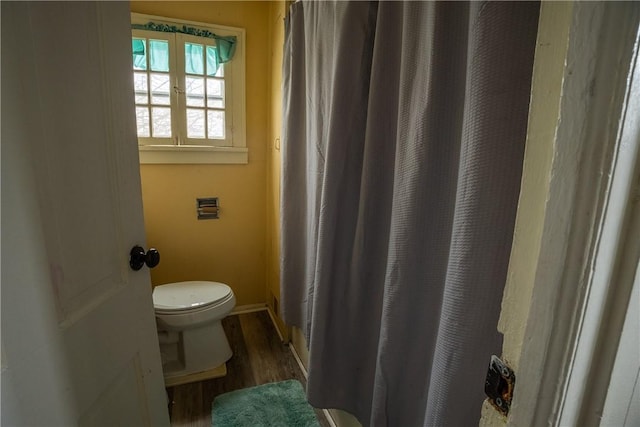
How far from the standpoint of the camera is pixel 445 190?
66 cm

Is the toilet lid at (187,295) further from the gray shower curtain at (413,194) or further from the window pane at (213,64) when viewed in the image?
the window pane at (213,64)

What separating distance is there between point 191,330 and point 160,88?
59.5 inches

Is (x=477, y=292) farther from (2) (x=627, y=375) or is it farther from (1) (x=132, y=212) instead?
(1) (x=132, y=212)

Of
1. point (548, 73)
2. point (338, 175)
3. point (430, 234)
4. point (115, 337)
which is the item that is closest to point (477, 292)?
point (430, 234)

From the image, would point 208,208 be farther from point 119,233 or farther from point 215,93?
point 119,233

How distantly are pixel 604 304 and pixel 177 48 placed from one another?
2290mm

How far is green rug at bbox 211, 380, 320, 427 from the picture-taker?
4.62 ft

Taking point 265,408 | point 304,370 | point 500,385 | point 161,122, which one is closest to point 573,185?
point 500,385

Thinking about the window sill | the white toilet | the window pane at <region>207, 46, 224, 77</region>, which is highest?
the window pane at <region>207, 46, 224, 77</region>

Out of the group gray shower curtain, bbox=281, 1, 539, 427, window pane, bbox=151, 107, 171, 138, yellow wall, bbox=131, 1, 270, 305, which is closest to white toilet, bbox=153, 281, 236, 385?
yellow wall, bbox=131, 1, 270, 305

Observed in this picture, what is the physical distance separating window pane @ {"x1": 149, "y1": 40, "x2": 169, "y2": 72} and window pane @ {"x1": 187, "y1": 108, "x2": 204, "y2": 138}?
11.6 inches

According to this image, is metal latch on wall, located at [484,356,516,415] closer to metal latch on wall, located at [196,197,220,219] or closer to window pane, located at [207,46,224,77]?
metal latch on wall, located at [196,197,220,219]

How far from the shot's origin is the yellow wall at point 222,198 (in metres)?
1.95

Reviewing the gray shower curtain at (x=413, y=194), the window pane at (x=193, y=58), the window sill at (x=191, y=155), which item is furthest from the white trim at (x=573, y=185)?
the window pane at (x=193, y=58)
